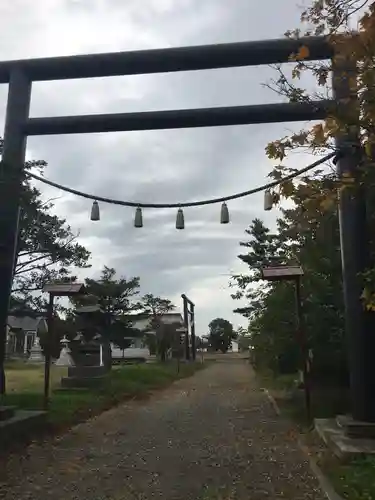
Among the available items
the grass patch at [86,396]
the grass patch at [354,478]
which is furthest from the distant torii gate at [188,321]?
the grass patch at [354,478]

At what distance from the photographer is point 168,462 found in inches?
249

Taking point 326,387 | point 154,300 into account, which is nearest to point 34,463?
point 326,387

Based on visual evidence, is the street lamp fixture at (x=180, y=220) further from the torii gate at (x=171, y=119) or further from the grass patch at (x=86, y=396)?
the grass patch at (x=86, y=396)

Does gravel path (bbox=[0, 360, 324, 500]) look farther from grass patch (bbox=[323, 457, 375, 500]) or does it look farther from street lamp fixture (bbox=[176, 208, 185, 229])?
street lamp fixture (bbox=[176, 208, 185, 229])

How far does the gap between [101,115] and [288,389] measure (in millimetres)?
8875

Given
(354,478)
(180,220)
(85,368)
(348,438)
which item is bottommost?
(354,478)

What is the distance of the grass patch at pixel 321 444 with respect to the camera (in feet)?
15.6

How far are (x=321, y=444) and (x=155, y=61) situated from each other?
19.2 feet

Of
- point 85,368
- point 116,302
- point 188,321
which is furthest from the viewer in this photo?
point 188,321

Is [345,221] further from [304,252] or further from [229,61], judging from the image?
[304,252]

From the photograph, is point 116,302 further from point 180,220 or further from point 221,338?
point 221,338

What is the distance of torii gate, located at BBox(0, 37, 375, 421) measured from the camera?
6543 millimetres

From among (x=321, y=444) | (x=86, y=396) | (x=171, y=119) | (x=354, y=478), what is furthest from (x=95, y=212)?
(x=86, y=396)

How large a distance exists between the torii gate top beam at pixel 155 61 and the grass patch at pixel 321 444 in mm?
5167
